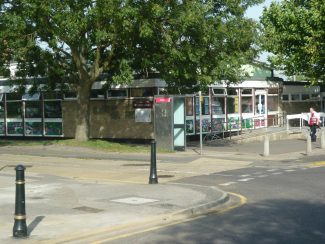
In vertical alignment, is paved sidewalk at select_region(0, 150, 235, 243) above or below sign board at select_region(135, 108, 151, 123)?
below

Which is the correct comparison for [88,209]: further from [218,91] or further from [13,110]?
[13,110]

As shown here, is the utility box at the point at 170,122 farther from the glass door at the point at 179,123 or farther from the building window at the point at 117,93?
the building window at the point at 117,93

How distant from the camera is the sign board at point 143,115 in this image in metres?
28.2

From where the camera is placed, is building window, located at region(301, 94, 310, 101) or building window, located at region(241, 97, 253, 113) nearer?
building window, located at region(241, 97, 253, 113)

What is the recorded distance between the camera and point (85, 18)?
64.1 ft

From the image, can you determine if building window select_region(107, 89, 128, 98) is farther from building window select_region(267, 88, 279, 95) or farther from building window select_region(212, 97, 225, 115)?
building window select_region(267, 88, 279, 95)

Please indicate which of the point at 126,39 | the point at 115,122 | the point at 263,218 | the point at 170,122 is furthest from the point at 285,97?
the point at 263,218

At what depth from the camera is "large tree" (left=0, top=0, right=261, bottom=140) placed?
1972 centimetres

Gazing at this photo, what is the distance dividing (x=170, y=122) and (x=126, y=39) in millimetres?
4286

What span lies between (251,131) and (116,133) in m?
8.13

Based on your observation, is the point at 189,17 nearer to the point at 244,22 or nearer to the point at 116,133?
the point at 244,22

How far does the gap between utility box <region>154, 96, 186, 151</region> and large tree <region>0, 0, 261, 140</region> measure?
75 centimetres

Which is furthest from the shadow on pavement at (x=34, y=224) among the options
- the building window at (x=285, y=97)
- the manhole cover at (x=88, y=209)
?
the building window at (x=285, y=97)

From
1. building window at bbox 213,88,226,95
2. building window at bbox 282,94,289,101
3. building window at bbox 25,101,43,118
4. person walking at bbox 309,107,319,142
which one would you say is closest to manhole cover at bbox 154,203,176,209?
person walking at bbox 309,107,319,142
